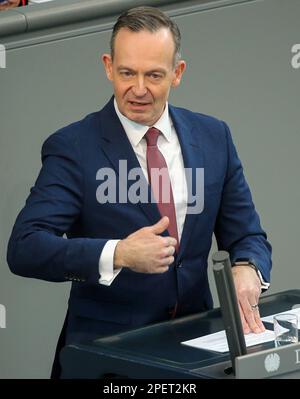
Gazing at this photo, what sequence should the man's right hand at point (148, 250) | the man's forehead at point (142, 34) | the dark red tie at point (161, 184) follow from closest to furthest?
1. the man's right hand at point (148, 250)
2. the man's forehead at point (142, 34)
3. the dark red tie at point (161, 184)

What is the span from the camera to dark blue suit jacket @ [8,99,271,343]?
321cm

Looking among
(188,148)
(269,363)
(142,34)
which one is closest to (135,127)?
(188,148)

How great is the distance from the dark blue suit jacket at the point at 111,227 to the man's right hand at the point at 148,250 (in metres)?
0.12

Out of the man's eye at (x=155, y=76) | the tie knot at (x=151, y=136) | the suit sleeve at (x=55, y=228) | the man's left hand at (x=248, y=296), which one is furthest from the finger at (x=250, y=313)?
the man's eye at (x=155, y=76)

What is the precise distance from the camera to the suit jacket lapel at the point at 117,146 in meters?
3.35

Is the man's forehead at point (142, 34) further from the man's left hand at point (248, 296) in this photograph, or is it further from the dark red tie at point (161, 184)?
the man's left hand at point (248, 296)

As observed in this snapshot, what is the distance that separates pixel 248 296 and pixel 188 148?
44 cm

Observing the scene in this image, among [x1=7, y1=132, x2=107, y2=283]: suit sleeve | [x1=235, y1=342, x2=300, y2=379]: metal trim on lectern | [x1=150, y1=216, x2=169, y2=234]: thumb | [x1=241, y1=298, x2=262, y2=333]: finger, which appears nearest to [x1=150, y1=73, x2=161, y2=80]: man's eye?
[x1=7, y1=132, x2=107, y2=283]: suit sleeve

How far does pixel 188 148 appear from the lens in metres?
3.45

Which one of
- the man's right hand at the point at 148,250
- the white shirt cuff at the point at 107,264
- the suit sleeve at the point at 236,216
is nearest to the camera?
the man's right hand at the point at 148,250

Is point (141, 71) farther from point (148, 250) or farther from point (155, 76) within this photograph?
point (148, 250)

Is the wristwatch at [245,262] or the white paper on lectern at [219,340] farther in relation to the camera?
the wristwatch at [245,262]

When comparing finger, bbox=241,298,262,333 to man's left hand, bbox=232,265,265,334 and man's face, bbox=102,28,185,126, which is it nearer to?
man's left hand, bbox=232,265,265,334
